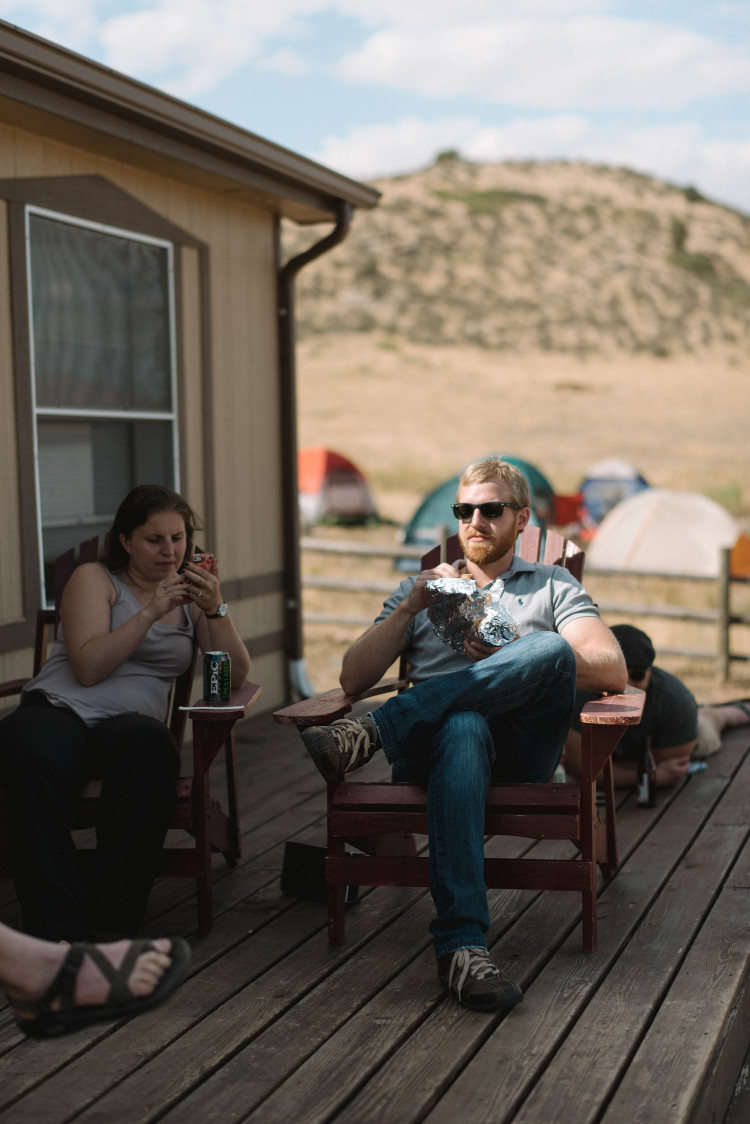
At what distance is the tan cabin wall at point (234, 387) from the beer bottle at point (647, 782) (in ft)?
6.74

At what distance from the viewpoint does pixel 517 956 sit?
2.58 m

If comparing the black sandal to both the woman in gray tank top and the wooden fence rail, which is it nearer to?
the woman in gray tank top

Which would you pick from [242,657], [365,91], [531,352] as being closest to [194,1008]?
[242,657]

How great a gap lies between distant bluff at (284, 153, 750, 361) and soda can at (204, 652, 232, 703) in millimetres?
35908

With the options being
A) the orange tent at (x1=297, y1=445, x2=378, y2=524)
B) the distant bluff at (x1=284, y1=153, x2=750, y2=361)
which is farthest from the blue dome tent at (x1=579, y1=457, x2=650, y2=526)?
the distant bluff at (x1=284, y1=153, x2=750, y2=361)

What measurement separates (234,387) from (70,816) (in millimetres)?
2820

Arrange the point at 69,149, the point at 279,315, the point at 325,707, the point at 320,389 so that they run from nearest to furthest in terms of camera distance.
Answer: the point at 325,707 → the point at 69,149 → the point at 279,315 → the point at 320,389

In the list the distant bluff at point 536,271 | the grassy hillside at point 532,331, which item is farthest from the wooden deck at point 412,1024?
the distant bluff at point 536,271

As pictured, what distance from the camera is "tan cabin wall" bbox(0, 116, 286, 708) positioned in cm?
470

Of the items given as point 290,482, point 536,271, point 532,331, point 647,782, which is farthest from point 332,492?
point 536,271

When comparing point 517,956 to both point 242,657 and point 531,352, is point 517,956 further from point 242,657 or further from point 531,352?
point 531,352

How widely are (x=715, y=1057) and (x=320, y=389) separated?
30.5 m

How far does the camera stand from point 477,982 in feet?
7.52

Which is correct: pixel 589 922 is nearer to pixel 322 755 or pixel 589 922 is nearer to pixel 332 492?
pixel 322 755
